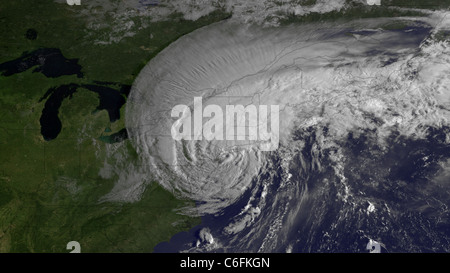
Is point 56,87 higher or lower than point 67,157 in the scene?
higher

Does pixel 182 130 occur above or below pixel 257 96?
below

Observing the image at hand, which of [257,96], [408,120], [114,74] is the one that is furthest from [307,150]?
[114,74]

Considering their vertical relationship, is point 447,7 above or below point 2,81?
above

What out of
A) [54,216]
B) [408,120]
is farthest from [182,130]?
[408,120]

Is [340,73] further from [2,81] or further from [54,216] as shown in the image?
[2,81]

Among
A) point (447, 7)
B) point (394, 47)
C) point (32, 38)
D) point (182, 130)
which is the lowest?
point (182, 130)

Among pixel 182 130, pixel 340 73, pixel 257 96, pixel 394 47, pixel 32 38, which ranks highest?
pixel 32 38

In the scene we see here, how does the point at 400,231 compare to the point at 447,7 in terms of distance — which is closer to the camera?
the point at 400,231

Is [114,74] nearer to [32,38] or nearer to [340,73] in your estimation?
[32,38]
